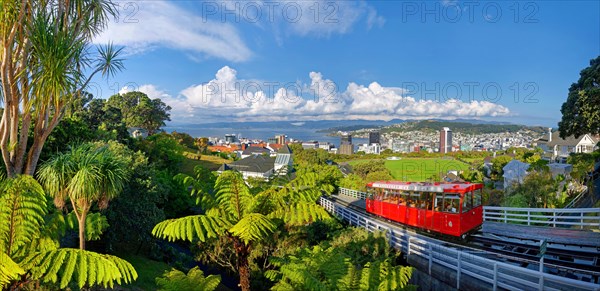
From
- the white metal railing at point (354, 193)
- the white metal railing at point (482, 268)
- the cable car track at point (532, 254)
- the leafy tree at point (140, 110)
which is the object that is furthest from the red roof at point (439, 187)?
the leafy tree at point (140, 110)

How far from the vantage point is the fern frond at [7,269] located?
466 centimetres

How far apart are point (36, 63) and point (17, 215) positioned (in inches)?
137

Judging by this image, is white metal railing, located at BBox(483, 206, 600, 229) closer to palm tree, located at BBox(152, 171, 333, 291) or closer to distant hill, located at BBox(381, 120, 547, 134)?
palm tree, located at BBox(152, 171, 333, 291)

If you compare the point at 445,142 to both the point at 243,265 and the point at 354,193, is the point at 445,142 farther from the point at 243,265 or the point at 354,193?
the point at 243,265

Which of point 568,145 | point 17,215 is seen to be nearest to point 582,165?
point 17,215

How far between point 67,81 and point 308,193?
559 cm

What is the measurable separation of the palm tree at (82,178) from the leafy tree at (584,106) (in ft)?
58.1

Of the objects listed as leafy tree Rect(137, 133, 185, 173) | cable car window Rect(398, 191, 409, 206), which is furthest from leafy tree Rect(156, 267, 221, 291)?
leafy tree Rect(137, 133, 185, 173)

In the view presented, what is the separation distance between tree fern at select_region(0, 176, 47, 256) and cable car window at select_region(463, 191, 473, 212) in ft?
38.5

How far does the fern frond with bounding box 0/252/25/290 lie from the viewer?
466 cm

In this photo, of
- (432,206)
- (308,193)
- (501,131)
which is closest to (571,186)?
(432,206)

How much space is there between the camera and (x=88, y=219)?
27.0ft

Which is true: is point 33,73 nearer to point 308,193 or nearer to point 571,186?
point 308,193

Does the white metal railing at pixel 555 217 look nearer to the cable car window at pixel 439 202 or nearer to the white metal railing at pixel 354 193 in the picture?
the cable car window at pixel 439 202
